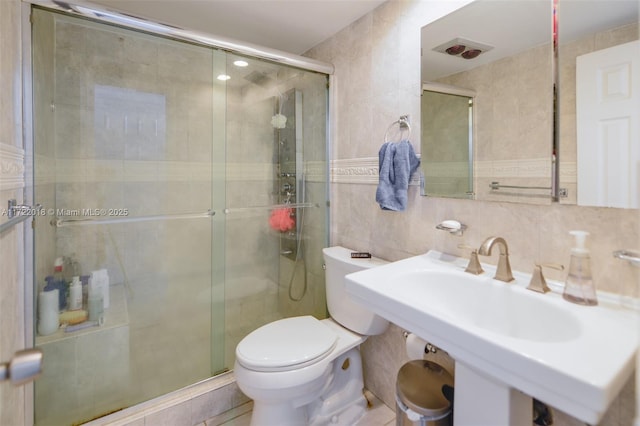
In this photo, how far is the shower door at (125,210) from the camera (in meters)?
1.32

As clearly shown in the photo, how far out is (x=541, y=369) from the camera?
571mm

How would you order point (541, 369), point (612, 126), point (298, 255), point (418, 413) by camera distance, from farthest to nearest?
point (298, 255)
point (418, 413)
point (612, 126)
point (541, 369)

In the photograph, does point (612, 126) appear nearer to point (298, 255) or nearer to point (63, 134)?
point (298, 255)

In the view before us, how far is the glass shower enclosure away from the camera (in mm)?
1339

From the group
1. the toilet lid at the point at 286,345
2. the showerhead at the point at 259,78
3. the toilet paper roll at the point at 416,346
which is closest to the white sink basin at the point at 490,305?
the toilet paper roll at the point at 416,346

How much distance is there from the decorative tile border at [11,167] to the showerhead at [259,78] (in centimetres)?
109

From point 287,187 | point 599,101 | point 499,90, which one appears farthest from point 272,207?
point 599,101

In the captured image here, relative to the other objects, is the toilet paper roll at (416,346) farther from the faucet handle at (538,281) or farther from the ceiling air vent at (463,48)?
the ceiling air vent at (463,48)

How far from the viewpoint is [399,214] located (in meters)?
1.50

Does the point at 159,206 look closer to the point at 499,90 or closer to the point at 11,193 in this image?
the point at 11,193

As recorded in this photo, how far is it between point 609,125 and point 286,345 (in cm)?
138

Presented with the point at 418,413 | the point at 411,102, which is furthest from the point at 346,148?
the point at 418,413

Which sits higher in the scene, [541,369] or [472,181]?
[472,181]

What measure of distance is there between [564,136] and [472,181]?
32 cm
